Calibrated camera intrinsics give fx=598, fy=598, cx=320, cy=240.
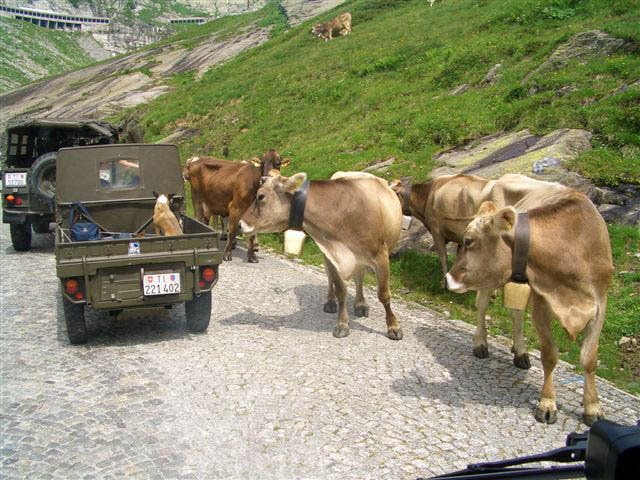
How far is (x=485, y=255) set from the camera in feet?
18.3

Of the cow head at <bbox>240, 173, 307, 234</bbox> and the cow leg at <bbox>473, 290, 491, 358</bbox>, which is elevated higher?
the cow head at <bbox>240, 173, 307, 234</bbox>

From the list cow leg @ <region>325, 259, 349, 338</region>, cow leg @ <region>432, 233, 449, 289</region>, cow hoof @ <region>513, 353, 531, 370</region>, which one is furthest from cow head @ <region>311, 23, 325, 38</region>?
cow hoof @ <region>513, 353, 531, 370</region>

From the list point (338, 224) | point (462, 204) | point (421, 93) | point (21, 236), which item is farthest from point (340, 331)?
point (421, 93)

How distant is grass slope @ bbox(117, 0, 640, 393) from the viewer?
10.2 meters

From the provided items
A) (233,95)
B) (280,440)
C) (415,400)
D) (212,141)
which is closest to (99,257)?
(280,440)

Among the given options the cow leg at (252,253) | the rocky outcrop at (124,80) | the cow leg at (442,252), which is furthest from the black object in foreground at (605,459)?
the rocky outcrop at (124,80)

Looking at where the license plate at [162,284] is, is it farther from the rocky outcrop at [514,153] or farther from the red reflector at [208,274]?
the rocky outcrop at [514,153]

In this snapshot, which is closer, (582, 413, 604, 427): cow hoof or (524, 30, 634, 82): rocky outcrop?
(582, 413, 604, 427): cow hoof

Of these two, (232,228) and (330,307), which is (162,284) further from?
(232,228)

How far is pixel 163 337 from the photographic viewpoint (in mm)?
7734

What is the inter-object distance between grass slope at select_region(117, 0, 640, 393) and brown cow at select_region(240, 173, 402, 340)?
179 centimetres

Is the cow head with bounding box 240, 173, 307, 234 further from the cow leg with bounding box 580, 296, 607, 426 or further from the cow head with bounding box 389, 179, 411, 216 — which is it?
A: the cow leg with bounding box 580, 296, 607, 426

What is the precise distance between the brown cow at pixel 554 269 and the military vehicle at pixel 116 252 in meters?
3.34

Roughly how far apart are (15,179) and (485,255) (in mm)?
10876
